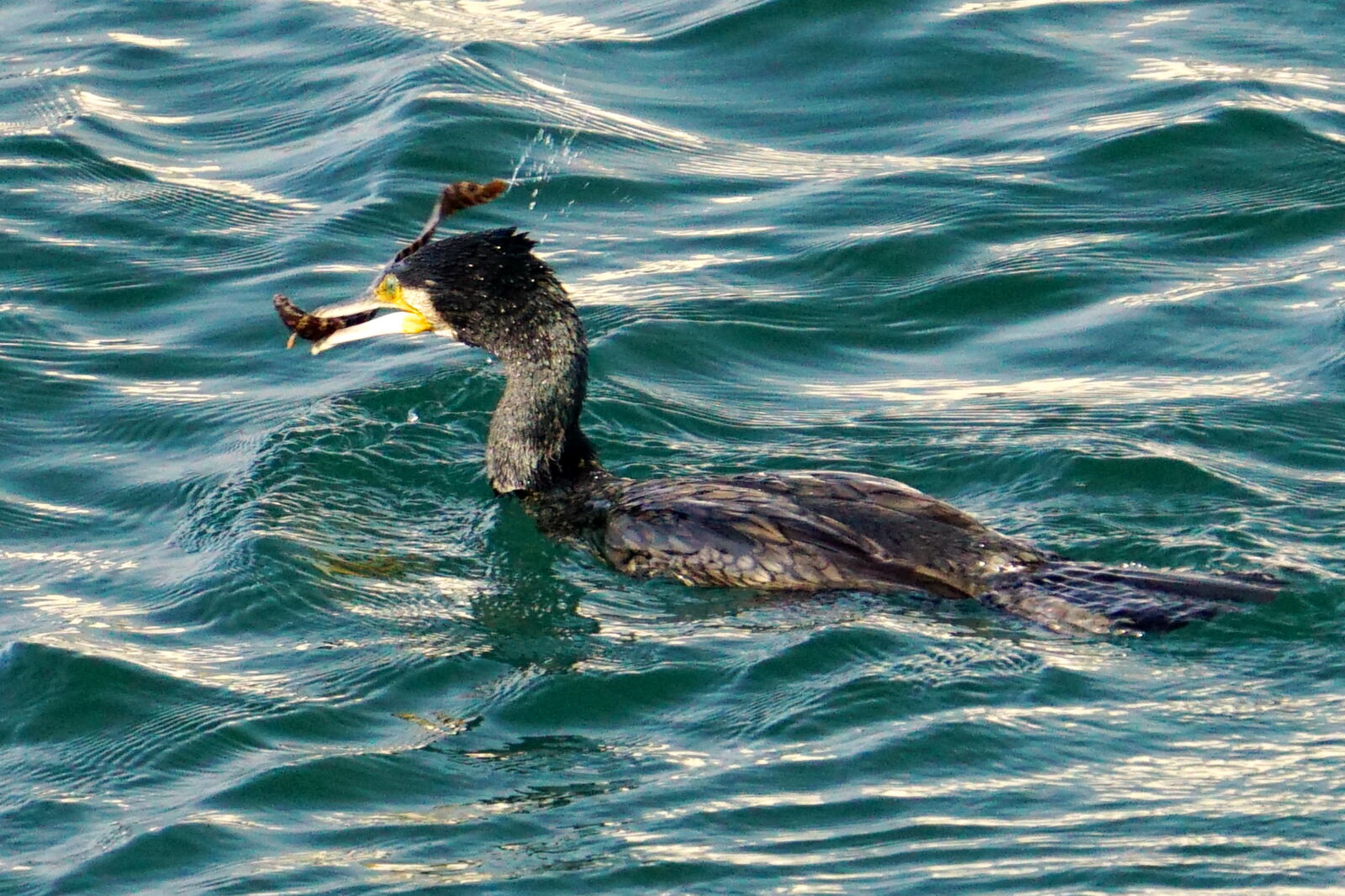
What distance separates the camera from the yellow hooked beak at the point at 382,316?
7.84m

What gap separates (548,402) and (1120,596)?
2.54 metres

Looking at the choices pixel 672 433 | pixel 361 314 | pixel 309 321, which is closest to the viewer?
pixel 309 321

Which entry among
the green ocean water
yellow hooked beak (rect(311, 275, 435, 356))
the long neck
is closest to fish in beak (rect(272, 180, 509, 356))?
yellow hooked beak (rect(311, 275, 435, 356))

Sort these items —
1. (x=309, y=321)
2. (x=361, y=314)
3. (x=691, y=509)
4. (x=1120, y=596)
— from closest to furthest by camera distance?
(x=1120, y=596) → (x=691, y=509) → (x=309, y=321) → (x=361, y=314)

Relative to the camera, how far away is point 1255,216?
35.2 ft

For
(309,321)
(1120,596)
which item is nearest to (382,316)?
(309,321)

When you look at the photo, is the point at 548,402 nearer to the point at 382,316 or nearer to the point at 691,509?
the point at 382,316

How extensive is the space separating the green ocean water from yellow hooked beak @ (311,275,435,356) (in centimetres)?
72

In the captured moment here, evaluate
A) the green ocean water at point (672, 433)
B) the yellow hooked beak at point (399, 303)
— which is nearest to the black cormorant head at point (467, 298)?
the yellow hooked beak at point (399, 303)

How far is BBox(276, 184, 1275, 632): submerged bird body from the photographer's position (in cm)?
652

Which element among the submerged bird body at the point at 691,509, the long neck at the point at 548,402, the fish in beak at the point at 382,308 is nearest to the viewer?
the submerged bird body at the point at 691,509

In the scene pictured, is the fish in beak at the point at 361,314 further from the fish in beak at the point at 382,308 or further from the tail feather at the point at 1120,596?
the tail feather at the point at 1120,596

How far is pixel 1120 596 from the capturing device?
253 inches

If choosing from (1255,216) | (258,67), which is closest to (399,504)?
(1255,216)
